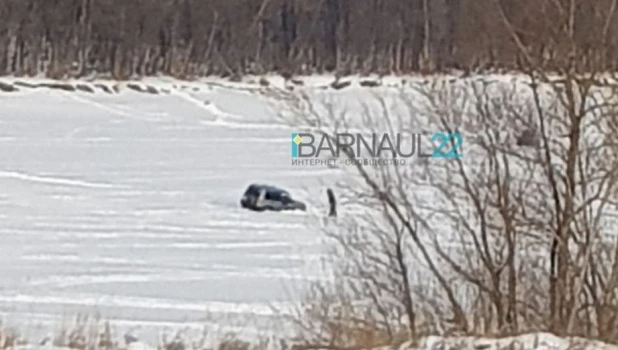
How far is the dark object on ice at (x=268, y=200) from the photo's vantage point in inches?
486

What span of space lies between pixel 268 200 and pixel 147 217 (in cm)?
111

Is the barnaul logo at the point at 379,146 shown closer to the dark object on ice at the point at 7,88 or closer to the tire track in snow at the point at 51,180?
the tire track in snow at the point at 51,180

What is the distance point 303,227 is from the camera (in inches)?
450

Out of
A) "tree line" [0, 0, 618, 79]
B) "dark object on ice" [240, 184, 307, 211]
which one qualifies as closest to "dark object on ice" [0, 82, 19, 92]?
"tree line" [0, 0, 618, 79]

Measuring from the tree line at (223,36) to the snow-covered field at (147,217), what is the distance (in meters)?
7.32

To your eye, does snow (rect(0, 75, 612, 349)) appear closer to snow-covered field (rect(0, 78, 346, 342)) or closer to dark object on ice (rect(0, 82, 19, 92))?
snow-covered field (rect(0, 78, 346, 342))

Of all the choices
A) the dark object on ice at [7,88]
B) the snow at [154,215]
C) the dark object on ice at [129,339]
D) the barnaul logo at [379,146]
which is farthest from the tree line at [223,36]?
the dark object on ice at [129,339]

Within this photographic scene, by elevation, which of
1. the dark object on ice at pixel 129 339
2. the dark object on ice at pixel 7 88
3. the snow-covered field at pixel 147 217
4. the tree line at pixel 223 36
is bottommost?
the dark object on ice at pixel 129 339

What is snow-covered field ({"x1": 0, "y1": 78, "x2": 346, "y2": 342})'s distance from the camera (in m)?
9.12

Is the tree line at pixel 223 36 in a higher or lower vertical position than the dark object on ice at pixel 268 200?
higher

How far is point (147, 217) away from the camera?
475 inches

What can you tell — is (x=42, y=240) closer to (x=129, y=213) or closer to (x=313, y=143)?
(x=129, y=213)

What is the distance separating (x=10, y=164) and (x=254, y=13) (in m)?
16.7

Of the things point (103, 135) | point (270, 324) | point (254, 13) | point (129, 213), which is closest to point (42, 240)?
point (129, 213)
